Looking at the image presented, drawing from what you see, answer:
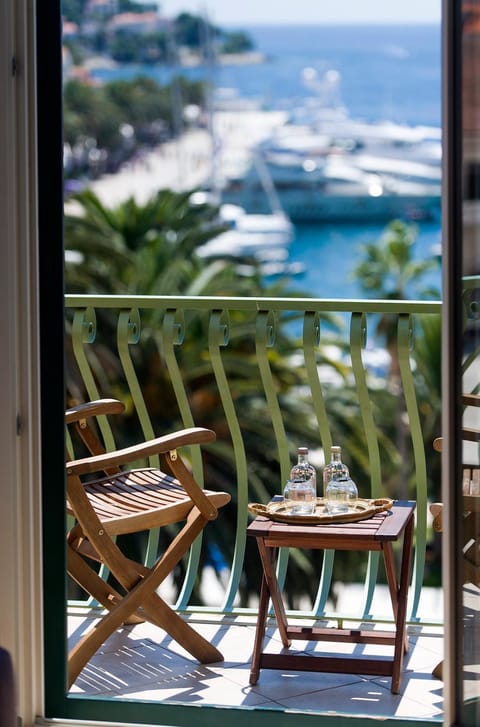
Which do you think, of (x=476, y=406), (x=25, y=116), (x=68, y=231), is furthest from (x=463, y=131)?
(x=68, y=231)

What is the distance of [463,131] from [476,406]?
0.66m

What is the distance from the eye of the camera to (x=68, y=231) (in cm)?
1240

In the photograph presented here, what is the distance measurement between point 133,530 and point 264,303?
956 millimetres

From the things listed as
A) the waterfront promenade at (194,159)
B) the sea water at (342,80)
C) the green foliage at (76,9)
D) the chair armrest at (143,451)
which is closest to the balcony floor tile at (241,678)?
the chair armrest at (143,451)

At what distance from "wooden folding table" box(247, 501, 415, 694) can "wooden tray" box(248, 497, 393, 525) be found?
2cm

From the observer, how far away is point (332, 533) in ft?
11.5

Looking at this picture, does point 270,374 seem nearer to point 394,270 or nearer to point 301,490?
point 301,490

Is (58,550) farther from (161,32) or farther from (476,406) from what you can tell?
(161,32)

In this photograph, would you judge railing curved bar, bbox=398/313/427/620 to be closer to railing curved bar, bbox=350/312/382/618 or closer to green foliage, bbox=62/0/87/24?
railing curved bar, bbox=350/312/382/618

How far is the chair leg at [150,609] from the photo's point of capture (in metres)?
3.66

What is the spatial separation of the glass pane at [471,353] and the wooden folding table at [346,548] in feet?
2.11

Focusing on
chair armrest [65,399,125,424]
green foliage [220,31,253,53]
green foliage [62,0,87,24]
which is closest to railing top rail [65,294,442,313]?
chair armrest [65,399,125,424]

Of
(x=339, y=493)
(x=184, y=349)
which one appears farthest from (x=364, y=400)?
(x=184, y=349)

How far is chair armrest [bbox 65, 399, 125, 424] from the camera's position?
13.0 feet
